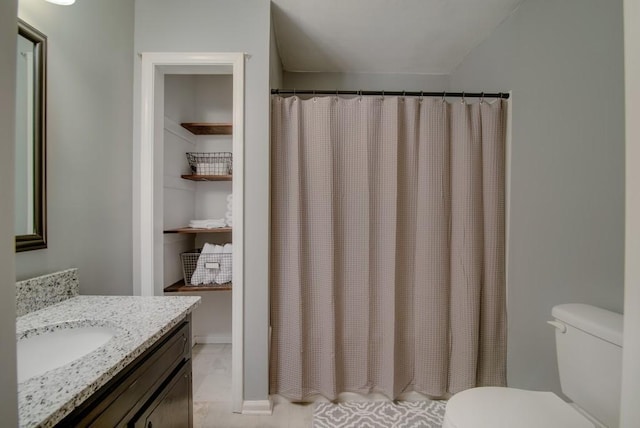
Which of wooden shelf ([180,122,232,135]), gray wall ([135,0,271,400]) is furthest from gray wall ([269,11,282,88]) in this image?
wooden shelf ([180,122,232,135])

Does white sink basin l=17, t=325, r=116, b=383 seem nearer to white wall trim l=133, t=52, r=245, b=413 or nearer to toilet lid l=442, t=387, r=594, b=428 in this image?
white wall trim l=133, t=52, r=245, b=413

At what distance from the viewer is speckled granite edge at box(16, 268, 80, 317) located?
0.97 m

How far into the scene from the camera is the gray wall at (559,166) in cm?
112

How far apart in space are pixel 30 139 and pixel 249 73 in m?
1.08

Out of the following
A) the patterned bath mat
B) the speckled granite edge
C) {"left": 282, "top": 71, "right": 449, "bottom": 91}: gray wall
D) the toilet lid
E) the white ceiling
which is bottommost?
the patterned bath mat

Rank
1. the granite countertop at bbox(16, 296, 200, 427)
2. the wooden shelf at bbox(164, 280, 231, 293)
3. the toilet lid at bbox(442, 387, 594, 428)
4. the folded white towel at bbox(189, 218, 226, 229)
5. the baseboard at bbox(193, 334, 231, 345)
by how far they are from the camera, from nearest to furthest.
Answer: the granite countertop at bbox(16, 296, 200, 427) < the toilet lid at bbox(442, 387, 594, 428) < the wooden shelf at bbox(164, 280, 231, 293) < the folded white towel at bbox(189, 218, 226, 229) < the baseboard at bbox(193, 334, 231, 345)

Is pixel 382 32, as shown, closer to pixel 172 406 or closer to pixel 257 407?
pixel 172 406

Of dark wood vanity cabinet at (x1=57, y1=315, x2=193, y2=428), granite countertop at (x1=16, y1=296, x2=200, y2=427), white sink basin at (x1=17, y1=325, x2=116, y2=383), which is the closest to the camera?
granite countertop at (x1=16, y1=296, x2=200, y2=427)

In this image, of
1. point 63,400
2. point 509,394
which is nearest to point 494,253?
point 509,394

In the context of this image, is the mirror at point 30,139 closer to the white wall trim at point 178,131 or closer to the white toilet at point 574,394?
the white wall trim at point 178,131

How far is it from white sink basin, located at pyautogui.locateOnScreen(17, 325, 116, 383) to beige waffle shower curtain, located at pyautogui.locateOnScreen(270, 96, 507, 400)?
0.92m

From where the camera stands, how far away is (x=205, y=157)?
230cm

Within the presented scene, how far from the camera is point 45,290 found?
1064 millimetres

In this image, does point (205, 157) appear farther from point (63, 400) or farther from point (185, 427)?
point (63, 400)
